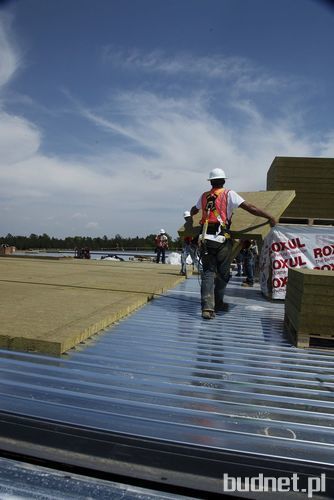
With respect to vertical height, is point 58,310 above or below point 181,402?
above

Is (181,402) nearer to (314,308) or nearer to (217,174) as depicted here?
(314,308)

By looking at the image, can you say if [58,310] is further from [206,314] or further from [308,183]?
[308,183]

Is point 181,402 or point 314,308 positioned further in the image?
point 314,308

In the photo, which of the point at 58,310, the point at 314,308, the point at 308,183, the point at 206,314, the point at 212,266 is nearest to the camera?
the point at 314,308

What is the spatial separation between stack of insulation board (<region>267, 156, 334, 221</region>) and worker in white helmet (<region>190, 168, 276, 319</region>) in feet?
13.3

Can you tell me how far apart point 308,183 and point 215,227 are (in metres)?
4.84

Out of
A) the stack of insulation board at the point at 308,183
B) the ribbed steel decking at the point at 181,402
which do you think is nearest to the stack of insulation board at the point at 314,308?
the ribbed steel decking at the point at 181,402

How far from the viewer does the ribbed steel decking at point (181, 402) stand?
210cm

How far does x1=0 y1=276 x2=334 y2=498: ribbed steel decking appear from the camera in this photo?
2.10 m

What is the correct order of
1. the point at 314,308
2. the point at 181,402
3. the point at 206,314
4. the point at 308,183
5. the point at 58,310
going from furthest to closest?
the point at 308,183
the point at 206,314
the point at 58,310
the point at 314,308
the point at 181,402

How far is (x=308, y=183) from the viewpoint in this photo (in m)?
9.64

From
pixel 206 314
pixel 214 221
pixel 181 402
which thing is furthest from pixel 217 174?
pixel 181 402

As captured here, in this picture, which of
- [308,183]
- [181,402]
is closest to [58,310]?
[181,402]

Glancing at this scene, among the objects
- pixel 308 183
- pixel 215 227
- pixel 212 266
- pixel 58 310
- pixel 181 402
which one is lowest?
pixel 181 402
